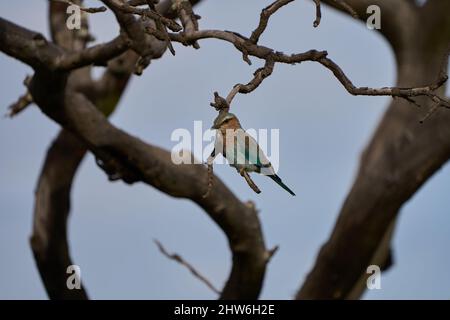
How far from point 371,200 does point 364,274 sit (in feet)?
1.72

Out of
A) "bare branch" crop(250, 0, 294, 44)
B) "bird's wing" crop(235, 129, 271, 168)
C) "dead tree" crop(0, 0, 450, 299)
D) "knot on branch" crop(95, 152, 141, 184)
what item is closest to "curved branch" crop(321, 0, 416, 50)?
"dead tree" crop(0, 0, 450, 299)

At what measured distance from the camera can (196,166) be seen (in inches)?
218

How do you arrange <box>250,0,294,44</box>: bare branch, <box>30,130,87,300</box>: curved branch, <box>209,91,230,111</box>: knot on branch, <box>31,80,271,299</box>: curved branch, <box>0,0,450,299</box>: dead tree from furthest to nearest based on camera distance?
<box>30,130,87,300</box>: curved branch < <box>31,80,271,299</box>: curved branch < <box>0,0,450,299</box>: dead tree < <box>250,0,294,44</box>: bare branch < <box>209,91,230,111</box>: knot on branch

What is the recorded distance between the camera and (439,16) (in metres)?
6.60

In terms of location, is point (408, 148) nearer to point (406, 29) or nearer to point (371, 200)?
point (371, 200)

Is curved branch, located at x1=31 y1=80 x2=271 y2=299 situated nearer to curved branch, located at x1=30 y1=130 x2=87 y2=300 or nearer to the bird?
curved branch, located at x1=30 y1=130 x2=87 y2=300

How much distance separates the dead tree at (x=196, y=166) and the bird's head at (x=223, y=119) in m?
1.36

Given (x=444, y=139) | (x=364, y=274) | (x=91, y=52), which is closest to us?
(x=91, y=52)

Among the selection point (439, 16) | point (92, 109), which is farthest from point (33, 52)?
point (439, 16)

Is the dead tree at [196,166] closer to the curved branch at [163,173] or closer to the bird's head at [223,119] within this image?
the curved branch at [163,173]

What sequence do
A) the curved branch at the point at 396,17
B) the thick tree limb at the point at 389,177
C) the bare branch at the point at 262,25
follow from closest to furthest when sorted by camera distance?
the bare branch at the point at 262,25 → the thick tree limb at the point at 389,177 → the curved branch at the point at 396,17

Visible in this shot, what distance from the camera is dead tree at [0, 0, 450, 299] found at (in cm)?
498

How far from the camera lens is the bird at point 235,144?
10.5 ft

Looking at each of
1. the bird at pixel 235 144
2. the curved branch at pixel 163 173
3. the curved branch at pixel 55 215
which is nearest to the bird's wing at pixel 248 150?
Result: the bird at pixel 235 144
